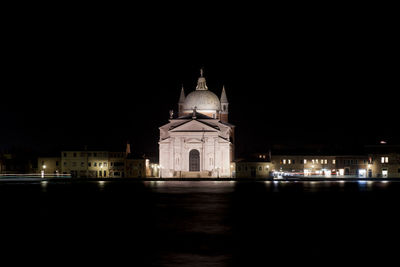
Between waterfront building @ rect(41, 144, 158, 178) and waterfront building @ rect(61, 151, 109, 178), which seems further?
waterfront building @ rect(41, 144, 158, 178)

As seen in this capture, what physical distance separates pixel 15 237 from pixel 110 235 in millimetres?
3060

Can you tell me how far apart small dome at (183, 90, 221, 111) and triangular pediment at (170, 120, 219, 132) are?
12.2 metres

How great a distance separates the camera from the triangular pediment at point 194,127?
296ft

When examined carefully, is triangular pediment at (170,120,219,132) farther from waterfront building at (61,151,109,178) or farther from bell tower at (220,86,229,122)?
bell tower at (220,86,229,122)

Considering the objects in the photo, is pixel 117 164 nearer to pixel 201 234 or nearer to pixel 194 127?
pixel 194 127

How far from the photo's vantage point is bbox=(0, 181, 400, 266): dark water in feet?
52.9

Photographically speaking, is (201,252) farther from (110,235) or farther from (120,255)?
(110,235)

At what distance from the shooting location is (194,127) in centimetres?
9075

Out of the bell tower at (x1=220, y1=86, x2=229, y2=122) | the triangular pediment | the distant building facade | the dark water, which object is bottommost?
the dark water

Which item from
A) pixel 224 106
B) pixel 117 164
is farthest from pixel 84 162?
pixel 224 106

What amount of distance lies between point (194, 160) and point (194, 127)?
203 inches

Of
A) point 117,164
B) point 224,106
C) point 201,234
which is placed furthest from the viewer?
point 224,106

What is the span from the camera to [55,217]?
2622cm

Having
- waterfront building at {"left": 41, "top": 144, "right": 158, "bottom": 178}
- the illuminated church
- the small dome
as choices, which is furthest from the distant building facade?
waterfront building at {"left": 41, "top": 144, "right": 158, "bottom": 178}
